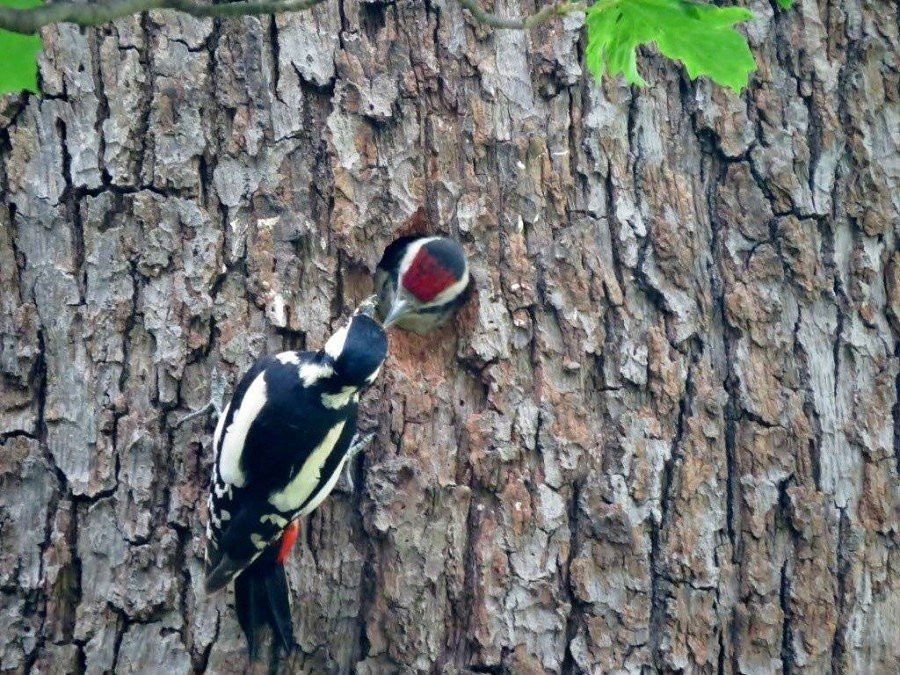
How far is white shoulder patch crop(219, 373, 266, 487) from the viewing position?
Answer: 8.29ft

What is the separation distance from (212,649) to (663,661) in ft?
3.60

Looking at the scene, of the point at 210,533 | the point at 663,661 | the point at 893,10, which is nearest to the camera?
the point at 210,533

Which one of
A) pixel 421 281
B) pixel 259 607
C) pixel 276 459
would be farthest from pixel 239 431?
pixel 421 281

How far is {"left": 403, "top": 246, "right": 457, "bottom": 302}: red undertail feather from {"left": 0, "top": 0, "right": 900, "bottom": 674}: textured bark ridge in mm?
82

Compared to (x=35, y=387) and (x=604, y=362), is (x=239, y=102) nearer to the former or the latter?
(x=35, y=387)

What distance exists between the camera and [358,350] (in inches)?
102

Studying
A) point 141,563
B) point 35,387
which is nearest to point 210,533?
point 141,563

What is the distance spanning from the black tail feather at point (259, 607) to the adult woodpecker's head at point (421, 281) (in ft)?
2.46

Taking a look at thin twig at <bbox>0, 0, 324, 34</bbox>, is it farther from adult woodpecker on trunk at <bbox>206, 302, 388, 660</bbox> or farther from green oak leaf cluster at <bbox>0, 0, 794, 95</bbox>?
adult woodpecker on trunk at <bbox>206, 302, 388, 660</bbox>

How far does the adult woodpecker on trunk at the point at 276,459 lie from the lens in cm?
250

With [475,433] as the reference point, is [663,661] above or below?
below

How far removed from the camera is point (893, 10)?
2.98 m

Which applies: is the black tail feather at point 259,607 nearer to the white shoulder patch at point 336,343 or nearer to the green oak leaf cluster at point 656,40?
the white shoulder patch at point 336,343

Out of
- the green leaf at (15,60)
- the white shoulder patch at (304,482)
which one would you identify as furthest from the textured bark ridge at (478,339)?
the green leaf at (15,60)
